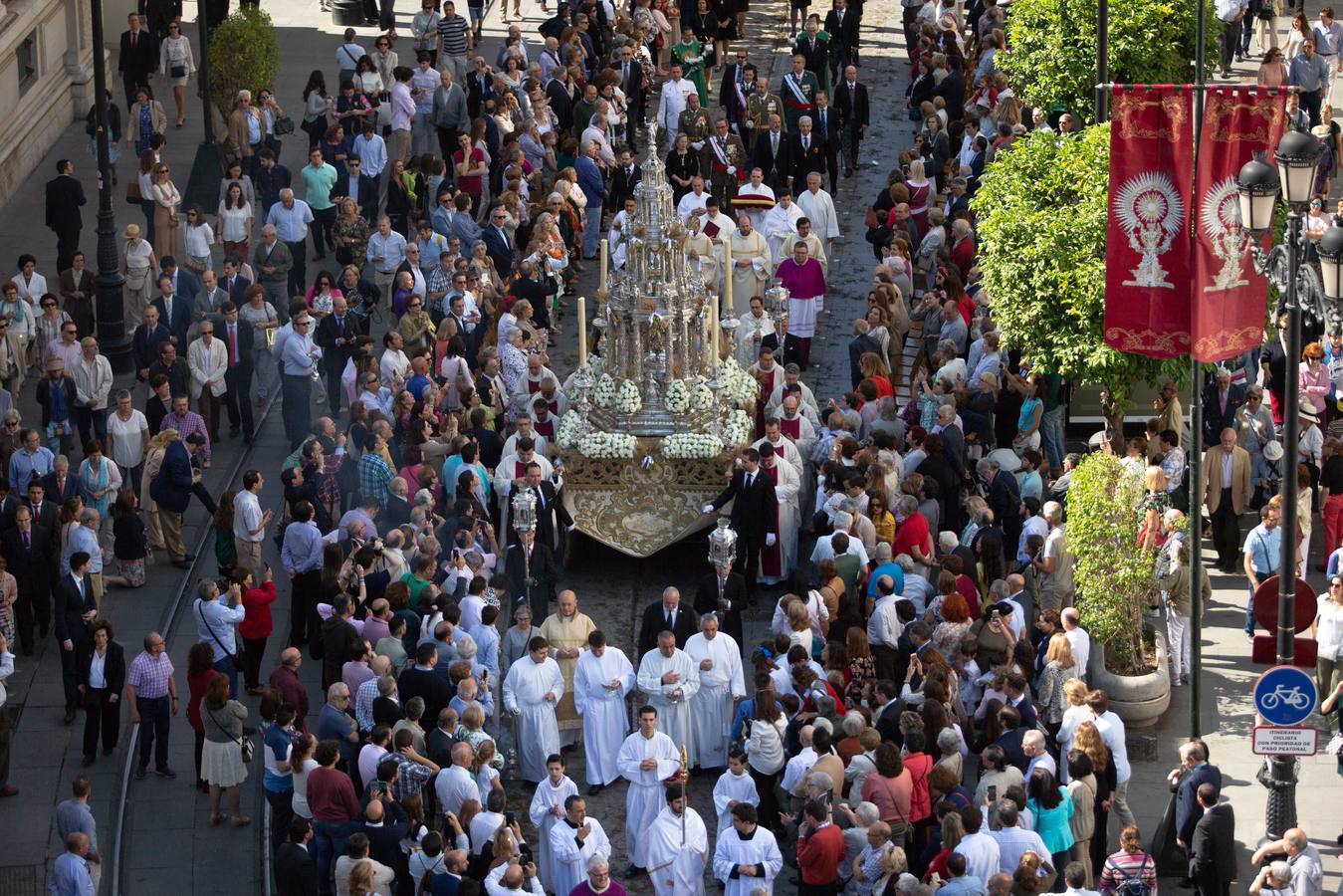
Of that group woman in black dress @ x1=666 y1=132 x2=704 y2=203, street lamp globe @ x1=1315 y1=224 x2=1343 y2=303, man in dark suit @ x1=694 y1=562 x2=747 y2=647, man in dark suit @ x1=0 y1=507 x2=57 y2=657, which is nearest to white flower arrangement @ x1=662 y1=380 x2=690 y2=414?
man in dark suit @ x1=694 y1=562 x2=747 y2=647

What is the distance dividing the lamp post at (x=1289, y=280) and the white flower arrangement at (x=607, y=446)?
7.57m

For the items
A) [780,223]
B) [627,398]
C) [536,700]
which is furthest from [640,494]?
[780,223]

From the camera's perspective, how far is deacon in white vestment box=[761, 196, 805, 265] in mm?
33219

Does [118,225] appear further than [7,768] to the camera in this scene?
Yes

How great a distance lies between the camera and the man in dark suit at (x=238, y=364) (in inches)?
1177

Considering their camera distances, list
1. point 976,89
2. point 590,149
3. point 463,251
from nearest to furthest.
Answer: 1. point 463,251
2. point 590,149
3. point 976,89

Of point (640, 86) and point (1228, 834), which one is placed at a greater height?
point (640, 86)

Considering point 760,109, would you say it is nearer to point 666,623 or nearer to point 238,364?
point 238,364

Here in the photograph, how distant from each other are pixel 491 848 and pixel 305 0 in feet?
93.6

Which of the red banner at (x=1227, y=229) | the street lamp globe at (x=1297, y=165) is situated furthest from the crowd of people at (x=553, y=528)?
the street lamp globe at (x=1297, y=165)

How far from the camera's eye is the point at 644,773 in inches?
883

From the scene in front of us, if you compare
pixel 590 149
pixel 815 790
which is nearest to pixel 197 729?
pixel 815 790

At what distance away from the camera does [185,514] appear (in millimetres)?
29156

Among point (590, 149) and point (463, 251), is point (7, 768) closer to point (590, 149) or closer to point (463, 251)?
point (463, 251)
